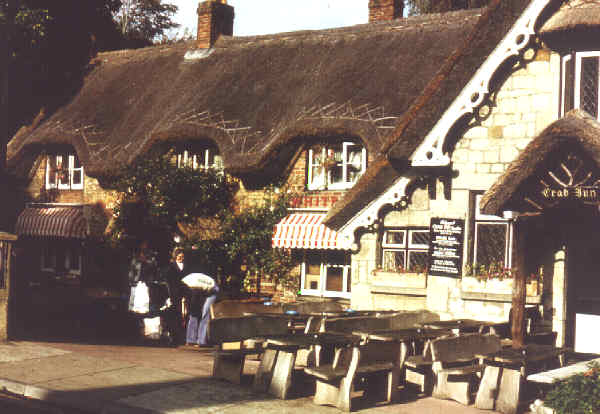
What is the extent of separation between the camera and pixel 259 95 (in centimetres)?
2003

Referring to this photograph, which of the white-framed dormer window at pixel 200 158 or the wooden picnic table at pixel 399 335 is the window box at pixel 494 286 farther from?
the white-framed dormer window at pixel 200 158

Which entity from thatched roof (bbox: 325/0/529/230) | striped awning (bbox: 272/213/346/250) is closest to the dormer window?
thatched roof (bbox: 325/0/529/230)

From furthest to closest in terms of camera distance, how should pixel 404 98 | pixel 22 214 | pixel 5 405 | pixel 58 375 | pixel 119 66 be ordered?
pixel 119 66 → pixel 22 214 → pixel 404 98 → pixel 58 375 → pixel 5 405

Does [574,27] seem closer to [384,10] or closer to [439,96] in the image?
[439,96]

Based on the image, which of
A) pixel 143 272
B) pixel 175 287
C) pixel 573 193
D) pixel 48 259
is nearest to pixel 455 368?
pixel 573 193

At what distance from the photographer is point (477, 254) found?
14180mm

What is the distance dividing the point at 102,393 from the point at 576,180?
7595 millimetres

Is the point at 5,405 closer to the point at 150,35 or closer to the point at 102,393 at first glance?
the point at 102,393

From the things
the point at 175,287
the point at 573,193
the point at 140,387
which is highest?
the point at 573,193

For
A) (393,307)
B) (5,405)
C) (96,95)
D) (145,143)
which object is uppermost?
(96,95)

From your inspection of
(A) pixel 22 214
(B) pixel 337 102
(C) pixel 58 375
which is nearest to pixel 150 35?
(A) pixel 22 214

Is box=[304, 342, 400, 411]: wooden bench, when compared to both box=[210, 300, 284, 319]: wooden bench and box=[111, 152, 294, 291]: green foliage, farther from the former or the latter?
box=[111, 152, 294, 291]: green foliage

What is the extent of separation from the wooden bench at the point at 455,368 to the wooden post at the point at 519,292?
1265 mm

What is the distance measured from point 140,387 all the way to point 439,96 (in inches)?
296
